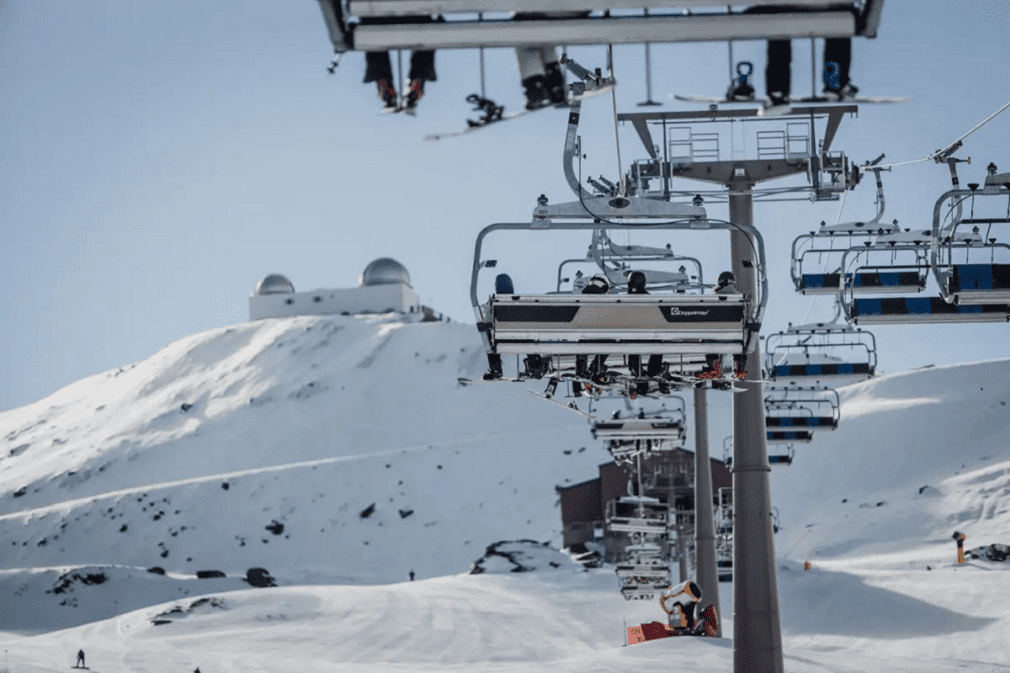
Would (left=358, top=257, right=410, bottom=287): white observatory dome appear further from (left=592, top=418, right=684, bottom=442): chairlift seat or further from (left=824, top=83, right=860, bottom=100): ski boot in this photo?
(left=824, top=83, right=860, bottom=100): ski boot

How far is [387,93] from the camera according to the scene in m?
7.25

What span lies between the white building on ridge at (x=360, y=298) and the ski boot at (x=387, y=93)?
127989mm

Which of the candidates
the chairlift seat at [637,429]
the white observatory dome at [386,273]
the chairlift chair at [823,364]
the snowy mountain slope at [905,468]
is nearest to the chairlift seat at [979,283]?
the chairlift seat at [637,429]

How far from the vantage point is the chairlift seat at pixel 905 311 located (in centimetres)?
1702

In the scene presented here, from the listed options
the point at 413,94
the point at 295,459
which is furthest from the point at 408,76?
the point at 295,459

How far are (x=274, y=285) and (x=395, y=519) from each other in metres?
66.5

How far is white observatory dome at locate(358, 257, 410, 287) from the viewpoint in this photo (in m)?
137

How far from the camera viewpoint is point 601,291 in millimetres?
12078

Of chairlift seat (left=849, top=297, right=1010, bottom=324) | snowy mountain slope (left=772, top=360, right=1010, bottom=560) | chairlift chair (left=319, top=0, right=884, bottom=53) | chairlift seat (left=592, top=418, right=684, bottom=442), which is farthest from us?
snowy mountain slope (left=772, top=360, right=1010, bottom=560)

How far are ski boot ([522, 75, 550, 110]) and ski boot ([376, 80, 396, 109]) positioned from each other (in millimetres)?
719

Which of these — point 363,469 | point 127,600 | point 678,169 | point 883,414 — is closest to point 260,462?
point 363,469

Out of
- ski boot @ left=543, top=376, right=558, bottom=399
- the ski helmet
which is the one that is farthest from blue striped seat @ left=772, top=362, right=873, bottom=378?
the ski helmet

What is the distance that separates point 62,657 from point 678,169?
28.9 metres

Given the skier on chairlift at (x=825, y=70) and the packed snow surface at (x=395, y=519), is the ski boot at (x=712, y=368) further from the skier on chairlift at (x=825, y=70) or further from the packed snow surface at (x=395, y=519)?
the packed snow surface at (x=395, y=519)
